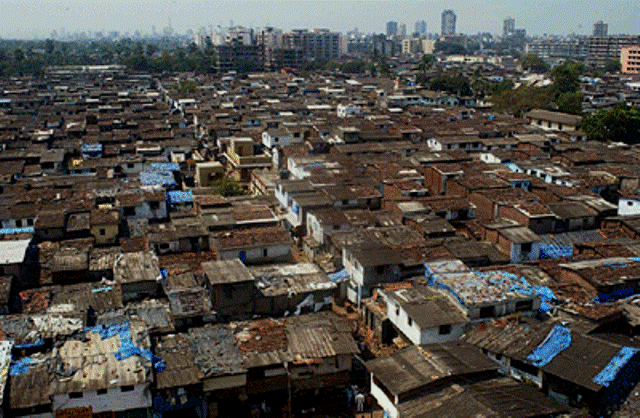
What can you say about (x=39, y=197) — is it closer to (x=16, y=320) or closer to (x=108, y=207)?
(x=108, y=207)

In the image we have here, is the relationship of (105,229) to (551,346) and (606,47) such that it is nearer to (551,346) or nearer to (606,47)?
(551,346)

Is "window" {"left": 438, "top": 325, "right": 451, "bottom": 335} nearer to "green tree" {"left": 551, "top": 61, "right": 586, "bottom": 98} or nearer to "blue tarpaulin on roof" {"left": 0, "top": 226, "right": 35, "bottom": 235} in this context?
"blue tarpaulin on roof" {"left": 0, "top": 226, "right": 35, "bottom": 235}

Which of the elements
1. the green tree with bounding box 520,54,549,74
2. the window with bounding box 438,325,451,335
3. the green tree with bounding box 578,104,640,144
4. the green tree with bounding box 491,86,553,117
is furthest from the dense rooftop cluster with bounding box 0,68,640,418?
the green tree with bounding box 520,54,549,74

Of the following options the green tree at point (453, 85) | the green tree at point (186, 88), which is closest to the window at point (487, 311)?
the green tree at point (453, 85)

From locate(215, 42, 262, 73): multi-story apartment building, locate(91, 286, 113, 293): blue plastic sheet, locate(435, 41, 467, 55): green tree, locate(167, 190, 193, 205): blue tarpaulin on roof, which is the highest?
locate(435, 41, 467, 55): green tree

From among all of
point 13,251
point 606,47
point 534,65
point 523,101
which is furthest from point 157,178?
point 606,47
